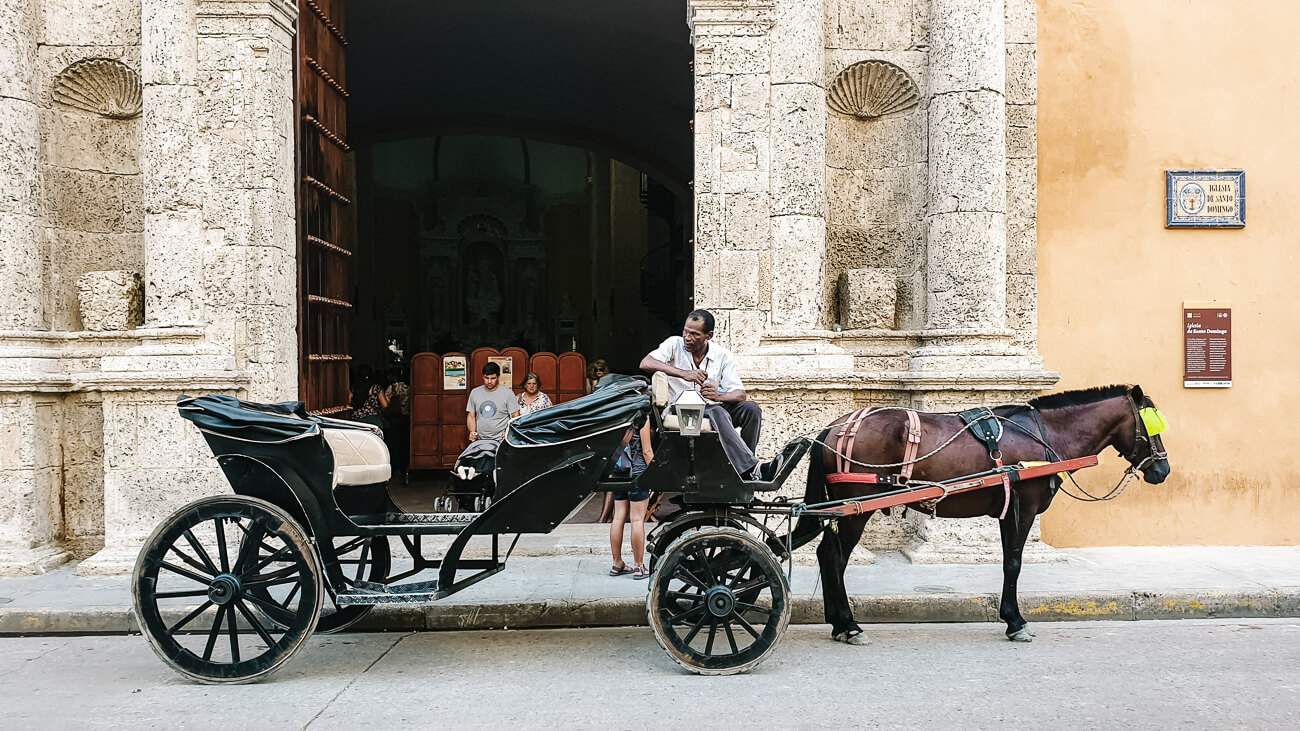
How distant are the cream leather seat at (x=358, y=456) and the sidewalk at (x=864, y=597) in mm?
1226

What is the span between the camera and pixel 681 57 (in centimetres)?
1205

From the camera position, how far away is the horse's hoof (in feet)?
18.3

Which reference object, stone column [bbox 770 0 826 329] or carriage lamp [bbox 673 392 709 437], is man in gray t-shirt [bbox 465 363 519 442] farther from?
carriage lamp [bbox 673 392 709 437]

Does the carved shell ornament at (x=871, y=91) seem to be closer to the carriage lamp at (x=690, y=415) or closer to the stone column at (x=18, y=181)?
the carriage lamp at (x=690, y=415)

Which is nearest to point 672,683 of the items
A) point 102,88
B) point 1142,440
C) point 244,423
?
point 244,423

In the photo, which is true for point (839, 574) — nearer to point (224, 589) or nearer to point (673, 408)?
point (673, 408)

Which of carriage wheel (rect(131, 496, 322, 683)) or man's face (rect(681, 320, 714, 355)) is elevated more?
man's face (rect(681, 320, 714, 355))

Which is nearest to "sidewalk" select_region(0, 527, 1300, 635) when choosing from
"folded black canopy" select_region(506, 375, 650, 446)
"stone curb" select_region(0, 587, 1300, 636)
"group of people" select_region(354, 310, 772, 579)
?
"stone curb" select_region(0, 587, 1300, 636)

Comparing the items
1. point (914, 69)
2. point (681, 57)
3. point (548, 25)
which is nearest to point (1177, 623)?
point (914, 69)

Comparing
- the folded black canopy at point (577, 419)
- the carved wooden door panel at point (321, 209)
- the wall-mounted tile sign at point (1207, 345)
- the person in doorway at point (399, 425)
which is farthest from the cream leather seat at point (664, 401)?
the person in doorway at point (399, 425)

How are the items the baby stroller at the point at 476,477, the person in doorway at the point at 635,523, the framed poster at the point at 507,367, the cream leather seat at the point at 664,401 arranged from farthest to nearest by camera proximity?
the framed poster at the point at 507,367, the person in doorway at the point at 635,523, the baby stroller at the point at 476,477, the cream leather seat at the point at 664,401

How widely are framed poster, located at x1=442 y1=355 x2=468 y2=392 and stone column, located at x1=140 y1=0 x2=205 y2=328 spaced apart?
16.3ft

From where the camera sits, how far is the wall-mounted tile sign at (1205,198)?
324 inches

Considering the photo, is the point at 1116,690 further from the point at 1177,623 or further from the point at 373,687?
the point at 373,687
